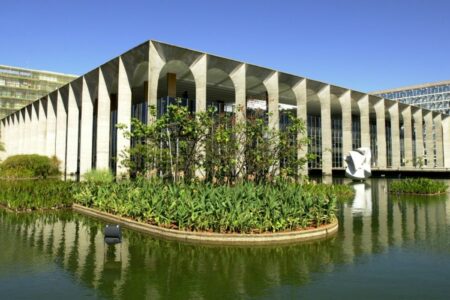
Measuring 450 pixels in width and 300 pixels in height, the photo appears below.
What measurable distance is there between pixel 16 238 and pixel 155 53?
22504mm

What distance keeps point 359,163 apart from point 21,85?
8969cm

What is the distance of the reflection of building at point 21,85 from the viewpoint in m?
93.4

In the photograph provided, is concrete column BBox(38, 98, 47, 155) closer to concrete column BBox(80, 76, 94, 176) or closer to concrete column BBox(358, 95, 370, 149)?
concrete column BBox(80, 76, 94, 176)

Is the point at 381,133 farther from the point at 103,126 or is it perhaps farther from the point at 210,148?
the point at 210,148

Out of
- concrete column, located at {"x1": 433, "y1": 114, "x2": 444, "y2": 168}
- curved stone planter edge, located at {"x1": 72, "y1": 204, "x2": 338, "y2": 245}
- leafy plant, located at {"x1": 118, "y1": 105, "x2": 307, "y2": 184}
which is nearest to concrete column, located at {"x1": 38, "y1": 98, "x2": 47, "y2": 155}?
leafy plant, located at {"x1": 118, "y1": 105, "x2": 307, "y2": 184}

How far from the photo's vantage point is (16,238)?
11219 millimetres

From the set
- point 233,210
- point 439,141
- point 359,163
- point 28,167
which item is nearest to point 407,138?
point 439,141

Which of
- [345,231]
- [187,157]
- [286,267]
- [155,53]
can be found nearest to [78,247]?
[286,267]

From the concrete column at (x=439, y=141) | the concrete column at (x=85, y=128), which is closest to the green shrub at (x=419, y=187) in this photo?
the concrete column at (x=85, y=128)

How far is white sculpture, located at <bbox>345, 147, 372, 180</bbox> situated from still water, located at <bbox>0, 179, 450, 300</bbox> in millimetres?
24813

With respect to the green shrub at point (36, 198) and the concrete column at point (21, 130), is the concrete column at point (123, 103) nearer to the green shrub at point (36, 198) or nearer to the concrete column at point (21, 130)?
the green shrub at point (36, 198)

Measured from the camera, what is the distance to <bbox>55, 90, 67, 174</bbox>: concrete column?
164ft

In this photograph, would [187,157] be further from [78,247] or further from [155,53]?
[155,53]

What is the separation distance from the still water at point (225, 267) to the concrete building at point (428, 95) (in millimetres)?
104690
